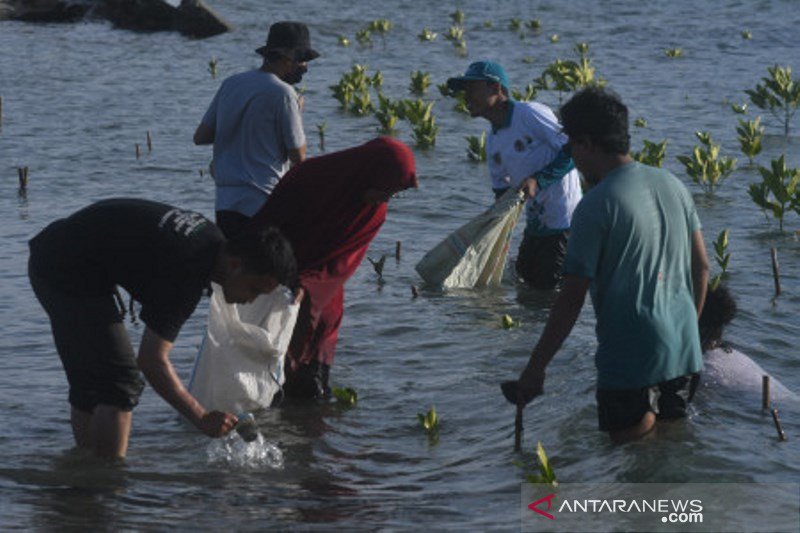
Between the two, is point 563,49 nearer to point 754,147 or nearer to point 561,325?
point 754,147

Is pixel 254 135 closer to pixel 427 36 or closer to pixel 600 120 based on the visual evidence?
pixel 600 120

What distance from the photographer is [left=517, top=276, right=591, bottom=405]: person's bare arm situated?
528 centimetres

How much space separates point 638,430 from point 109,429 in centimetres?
215

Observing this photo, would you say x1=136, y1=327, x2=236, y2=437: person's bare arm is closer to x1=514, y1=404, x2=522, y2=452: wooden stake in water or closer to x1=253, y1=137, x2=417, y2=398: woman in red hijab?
x1=514, y1=404, x2=522, y2=452: wooden stake in water

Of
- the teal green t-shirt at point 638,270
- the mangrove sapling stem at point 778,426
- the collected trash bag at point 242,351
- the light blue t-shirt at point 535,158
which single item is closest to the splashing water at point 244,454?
the collected trash bag at point 242,351

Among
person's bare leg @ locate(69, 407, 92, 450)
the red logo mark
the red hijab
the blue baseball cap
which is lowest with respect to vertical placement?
the red logo mark

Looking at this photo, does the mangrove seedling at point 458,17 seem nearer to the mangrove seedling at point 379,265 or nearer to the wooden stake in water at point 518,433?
the mangrove seedling at point 379,265

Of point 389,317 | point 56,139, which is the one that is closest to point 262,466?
point 389,317

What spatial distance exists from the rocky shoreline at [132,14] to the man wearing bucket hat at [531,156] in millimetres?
14860

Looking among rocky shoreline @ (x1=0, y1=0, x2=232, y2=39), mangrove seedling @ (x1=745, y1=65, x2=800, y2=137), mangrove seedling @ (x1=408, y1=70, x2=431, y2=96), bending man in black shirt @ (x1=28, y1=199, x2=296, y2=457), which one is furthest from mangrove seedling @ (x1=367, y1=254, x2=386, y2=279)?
rocky shoreline @ (x1=0, y1=0, x2=232, y2=39)

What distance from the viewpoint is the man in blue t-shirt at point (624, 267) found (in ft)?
17.1

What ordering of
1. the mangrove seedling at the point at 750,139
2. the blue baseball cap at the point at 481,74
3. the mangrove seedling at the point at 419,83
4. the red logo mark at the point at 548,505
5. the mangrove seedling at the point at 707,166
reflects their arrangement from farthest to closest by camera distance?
the mangrove seedling at the point at 419,83 < the mangrove seedling at the point at 750,139 < the mangrove seedling at the point at 707,166 < the blue baseball cap at the point at 481,74 < the red logo mark at the point at 548,505

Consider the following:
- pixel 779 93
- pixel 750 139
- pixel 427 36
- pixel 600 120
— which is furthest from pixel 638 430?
pixel 427 36

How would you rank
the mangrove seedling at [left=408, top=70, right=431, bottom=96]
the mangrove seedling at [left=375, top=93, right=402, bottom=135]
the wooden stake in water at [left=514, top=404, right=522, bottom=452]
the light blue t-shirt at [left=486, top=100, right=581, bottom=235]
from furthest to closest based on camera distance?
the mangrove seedling at [left=408, top=70, right=431, bottom=96], the mangrove seedling at [left=375, top=93, right=402, bottom=135], the light blue t-shirt at [left=486, top=100, right=581, bottom=235], the wooden stake in water at [left=514, top=404, right=522, bottom=452]
